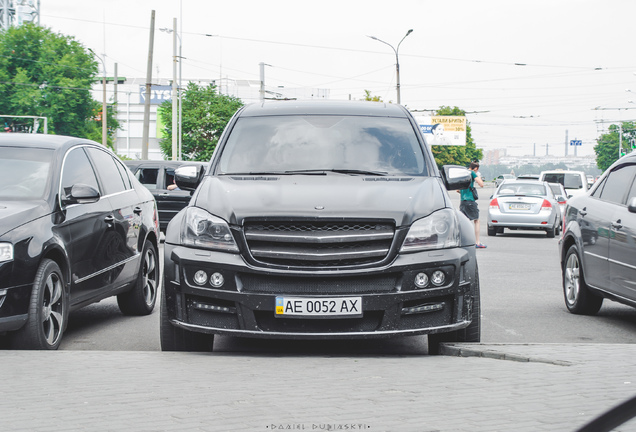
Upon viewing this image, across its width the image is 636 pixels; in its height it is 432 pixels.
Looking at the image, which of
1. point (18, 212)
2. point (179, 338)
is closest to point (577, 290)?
point (179, 338)

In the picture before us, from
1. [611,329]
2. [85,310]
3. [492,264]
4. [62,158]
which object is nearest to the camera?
[62,158]

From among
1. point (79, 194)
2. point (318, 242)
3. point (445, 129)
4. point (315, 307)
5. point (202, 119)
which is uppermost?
point (445, 129)

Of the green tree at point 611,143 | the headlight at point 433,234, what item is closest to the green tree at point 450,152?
the green tree at point 611,143

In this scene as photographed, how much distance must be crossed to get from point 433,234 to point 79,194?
2840mm

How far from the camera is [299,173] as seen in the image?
6.39m

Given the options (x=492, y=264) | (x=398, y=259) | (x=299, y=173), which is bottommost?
(x=492, y=264)

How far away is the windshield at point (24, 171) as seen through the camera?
22.0ft

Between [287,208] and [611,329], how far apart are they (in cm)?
400

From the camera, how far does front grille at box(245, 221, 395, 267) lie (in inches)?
214

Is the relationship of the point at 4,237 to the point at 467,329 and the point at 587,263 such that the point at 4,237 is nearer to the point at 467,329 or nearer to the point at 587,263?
the point at 467,329

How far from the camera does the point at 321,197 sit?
5.67 meters

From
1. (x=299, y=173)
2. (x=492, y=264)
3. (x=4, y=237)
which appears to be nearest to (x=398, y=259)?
(x=299, y=173)

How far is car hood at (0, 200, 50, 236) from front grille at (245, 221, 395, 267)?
169 centimetres

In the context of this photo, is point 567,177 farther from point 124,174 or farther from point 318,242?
point 318,242
